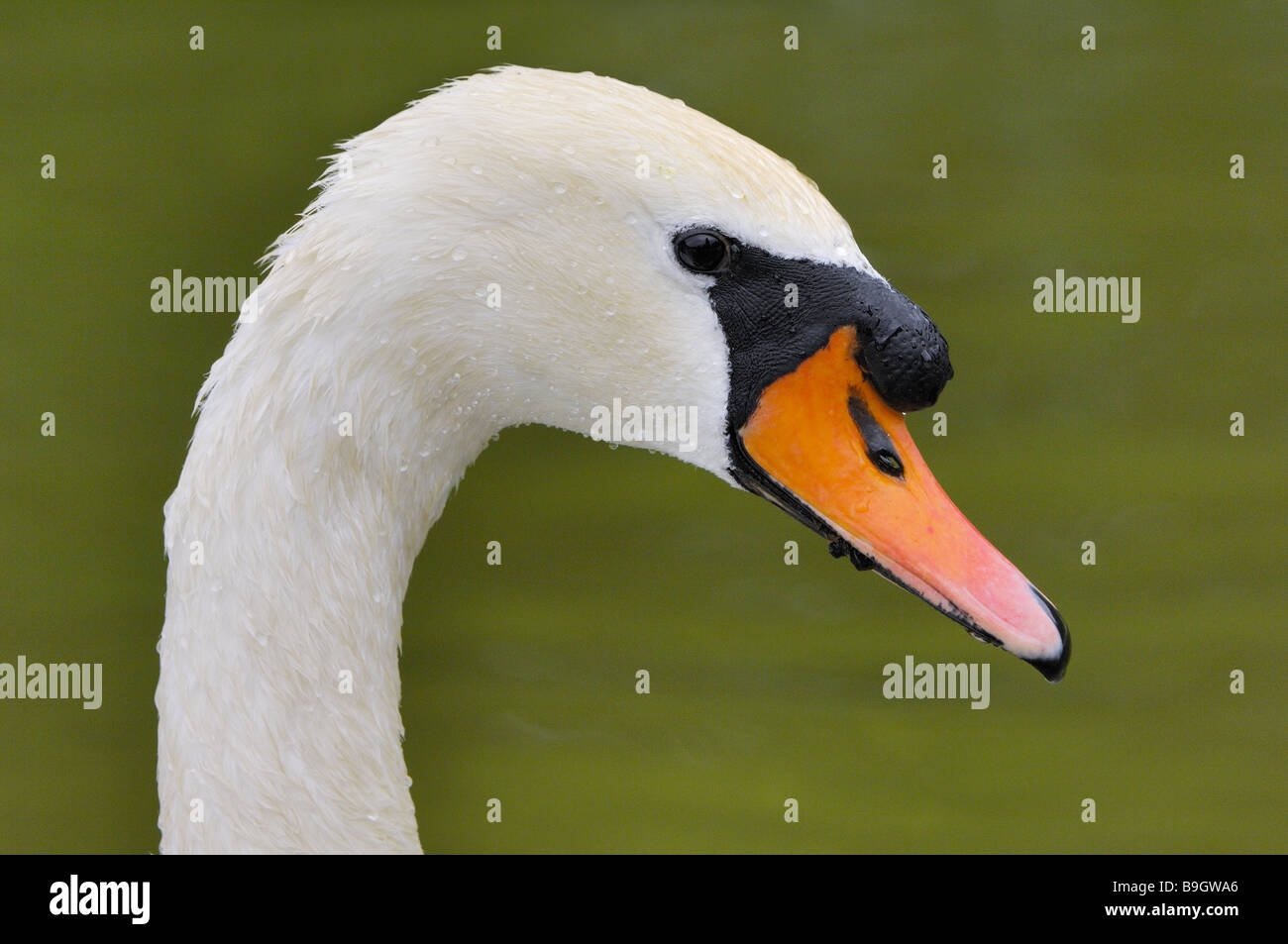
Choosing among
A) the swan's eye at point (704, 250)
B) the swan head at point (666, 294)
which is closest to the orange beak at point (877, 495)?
the swan head at point (666, 294)

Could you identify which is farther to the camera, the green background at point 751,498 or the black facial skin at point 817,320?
the green background at point 751,498

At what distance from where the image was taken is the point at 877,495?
168 cm

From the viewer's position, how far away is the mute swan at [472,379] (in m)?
1.60

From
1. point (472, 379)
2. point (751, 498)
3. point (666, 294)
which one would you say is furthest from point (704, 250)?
point (751, 498)

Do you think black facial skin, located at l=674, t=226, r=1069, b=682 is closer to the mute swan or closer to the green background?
the mute swan

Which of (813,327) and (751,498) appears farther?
(751,498)

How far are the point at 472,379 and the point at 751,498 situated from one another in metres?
1.99

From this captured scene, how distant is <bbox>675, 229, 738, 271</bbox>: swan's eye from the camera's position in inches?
64.2

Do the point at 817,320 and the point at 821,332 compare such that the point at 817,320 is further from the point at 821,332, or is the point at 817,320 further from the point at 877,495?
the point at 877,495

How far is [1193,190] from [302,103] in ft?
8.78

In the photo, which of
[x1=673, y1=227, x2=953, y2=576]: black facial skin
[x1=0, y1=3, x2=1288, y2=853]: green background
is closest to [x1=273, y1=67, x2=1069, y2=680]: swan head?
[x1=673, y1=227, x2=953, y2=576]: black facial skin

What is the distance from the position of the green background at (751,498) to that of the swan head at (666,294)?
69.2 inches

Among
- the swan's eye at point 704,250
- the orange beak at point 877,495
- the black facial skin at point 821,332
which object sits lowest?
the orange beak at point 877,495

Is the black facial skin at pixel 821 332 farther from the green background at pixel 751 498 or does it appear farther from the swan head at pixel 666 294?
the green background at pixel 751 498
